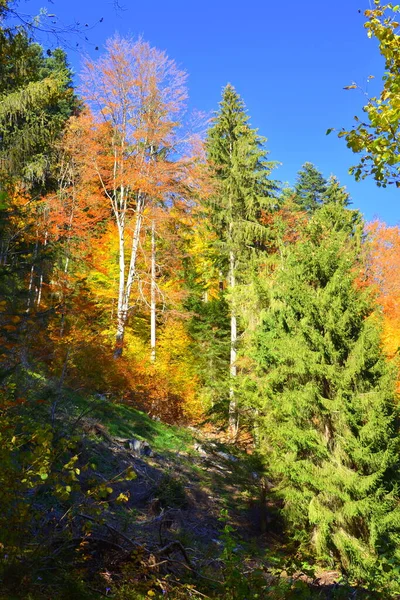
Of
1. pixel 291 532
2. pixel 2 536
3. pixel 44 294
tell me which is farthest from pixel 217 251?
pixel 2 536

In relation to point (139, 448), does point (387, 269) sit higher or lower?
higher

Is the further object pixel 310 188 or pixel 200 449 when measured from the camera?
pixel 310 188

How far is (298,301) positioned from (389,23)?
6984 millimetres

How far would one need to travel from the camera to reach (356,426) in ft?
31.1

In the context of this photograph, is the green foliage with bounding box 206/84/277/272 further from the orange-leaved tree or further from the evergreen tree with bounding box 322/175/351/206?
the evergreen tree with bounding box 322/175/351/206

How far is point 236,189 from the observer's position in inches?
779

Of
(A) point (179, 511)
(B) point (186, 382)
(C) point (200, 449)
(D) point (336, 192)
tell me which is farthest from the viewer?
(D) point (336, 192)

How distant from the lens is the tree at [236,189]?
63.3ft

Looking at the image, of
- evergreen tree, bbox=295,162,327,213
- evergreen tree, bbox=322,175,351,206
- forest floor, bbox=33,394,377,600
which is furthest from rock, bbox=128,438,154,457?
evergreen tree, bbox=295,162,327,213

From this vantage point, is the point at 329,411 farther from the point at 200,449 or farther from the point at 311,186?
the point at 311,186

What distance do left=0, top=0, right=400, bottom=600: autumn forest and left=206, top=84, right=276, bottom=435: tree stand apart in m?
0.10

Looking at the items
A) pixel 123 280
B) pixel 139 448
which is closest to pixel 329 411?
pixel 139 448

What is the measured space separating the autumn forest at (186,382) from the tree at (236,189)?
10 cm

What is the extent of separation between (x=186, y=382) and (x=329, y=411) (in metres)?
10.2
